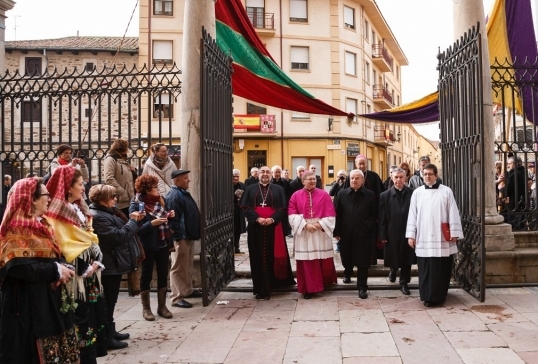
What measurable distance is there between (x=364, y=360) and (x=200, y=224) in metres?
2.99

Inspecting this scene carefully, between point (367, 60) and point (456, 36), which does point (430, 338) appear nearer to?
point (456, 36)

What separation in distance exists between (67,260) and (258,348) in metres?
2.13

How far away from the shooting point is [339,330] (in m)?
5.86

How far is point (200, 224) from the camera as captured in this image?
7000mm

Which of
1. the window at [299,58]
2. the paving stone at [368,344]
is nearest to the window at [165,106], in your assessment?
the paving stone at [368,344]

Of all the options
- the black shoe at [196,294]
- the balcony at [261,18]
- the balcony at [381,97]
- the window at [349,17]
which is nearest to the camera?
the black shoe at [196,294]

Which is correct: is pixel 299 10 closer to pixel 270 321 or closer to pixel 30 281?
pixel 270 321

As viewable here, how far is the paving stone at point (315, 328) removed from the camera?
5.74 meters

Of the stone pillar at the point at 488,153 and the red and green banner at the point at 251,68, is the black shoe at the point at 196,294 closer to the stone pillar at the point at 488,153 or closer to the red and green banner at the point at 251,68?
the red and green banner at the point at 251,68

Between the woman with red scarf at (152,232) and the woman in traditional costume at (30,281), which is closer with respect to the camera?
the woman in traditional costume at (30,281)

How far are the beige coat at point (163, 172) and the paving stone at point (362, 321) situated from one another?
9.66ft

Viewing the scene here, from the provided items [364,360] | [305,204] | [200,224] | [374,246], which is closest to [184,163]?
[200,224]

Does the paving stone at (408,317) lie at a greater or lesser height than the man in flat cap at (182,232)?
lesser

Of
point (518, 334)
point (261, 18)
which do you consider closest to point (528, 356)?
point (518, 334)
